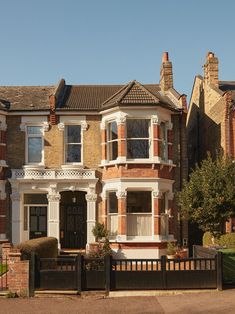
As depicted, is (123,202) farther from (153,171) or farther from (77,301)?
(77,301)

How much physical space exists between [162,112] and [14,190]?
8165 mm

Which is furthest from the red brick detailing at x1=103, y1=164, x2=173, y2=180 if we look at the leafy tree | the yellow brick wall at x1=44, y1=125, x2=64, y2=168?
the yellow brick wall at x1=44, y1=125, x2=64, y2=168

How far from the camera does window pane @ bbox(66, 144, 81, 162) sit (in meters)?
23.9

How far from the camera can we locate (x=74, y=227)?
2447 centimetres

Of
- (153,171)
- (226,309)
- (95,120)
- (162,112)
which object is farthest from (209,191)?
(226,309)

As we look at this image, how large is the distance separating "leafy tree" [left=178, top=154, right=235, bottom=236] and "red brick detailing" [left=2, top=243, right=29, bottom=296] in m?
8.84

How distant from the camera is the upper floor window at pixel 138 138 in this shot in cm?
2273

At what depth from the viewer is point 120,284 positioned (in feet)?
48.9

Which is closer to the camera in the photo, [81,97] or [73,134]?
[73,134]

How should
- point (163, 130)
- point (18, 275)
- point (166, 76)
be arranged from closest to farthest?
point (18, 275)
point (163, 130)
point (166, 76)

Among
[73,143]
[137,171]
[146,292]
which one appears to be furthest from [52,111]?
[146,292]

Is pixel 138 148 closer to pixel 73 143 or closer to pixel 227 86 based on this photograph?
pixel 73 143

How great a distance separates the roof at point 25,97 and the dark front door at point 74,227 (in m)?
5.43

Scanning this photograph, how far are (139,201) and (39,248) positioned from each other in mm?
7160
